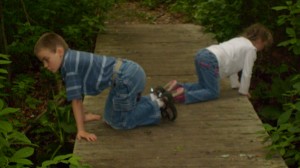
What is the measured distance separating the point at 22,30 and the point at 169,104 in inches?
127

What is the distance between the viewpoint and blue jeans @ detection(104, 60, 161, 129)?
17.0 ft

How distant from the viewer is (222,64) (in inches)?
237

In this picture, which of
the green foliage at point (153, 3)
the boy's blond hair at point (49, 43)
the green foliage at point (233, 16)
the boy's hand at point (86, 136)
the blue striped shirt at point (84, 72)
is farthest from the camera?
the green foliage at point (153, 3)

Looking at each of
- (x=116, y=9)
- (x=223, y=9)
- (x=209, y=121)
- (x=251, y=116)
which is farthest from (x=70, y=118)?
(x=116, y=9)

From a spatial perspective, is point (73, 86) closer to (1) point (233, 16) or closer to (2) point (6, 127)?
(2) point (6, 127)

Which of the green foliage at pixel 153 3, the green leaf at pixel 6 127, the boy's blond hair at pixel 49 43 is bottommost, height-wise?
the green foliage at pixel 153 3

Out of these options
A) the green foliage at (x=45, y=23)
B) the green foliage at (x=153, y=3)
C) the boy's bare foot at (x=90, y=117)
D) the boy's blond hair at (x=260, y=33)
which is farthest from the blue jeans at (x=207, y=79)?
the green foliage at (x=153, y=3)

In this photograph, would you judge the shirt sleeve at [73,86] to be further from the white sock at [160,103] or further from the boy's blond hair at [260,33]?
the boy's blond hair at [260,33]

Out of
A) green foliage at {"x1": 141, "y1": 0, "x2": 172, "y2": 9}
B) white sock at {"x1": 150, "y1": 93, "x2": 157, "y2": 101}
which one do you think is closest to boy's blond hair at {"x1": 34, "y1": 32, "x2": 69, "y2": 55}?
white sock at {"x1": 150, "y1": 93, "x2": 157, "y2": 101}

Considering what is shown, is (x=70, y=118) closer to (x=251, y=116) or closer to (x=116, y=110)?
(x=116, y=110)

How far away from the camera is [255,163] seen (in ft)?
15.1

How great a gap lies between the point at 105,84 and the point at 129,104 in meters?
0.31

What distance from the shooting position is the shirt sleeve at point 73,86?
4957 mm

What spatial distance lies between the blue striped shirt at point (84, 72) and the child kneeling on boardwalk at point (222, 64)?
3.69 feet
